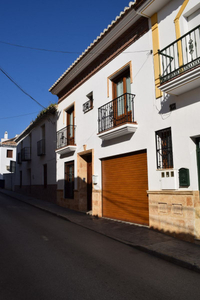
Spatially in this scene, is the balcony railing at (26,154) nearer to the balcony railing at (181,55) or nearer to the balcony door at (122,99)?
the balcony door at (122,99)

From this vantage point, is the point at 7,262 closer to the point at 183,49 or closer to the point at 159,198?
the point at 159,198

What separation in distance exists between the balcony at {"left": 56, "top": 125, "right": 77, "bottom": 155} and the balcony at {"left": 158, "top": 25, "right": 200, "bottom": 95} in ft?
20.7

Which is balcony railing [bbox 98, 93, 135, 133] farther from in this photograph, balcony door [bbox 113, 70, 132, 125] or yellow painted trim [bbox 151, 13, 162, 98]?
yellow painted trim [bbox 151, 13, 162, 98]

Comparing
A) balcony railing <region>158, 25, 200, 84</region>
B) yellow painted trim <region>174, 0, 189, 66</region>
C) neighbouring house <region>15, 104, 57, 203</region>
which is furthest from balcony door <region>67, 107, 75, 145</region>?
yellow painted trim <region>174, 0, 189, 66</region>

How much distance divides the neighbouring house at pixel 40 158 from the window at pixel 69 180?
262cm

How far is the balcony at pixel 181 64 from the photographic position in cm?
579

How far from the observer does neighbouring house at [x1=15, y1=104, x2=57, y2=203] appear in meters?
16.0

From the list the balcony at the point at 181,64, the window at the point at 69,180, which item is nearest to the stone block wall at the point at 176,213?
the balcony at the point at 181,64

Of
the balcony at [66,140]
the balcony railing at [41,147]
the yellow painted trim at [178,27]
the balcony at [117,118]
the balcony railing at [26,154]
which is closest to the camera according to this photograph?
the yellow painted trim at [178,27]

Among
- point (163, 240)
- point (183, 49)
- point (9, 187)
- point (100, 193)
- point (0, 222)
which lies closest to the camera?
point (163, 240)

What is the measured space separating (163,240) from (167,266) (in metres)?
1.49

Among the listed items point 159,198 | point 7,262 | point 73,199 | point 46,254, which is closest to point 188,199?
point 159,198

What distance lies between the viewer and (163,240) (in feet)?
19.8

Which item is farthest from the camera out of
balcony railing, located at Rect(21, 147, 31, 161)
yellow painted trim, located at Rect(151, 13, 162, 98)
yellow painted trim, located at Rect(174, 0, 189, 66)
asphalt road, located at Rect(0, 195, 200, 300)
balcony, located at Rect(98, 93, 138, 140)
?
balcony railing, located at Rect(21, 147, 31, 161)
